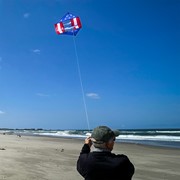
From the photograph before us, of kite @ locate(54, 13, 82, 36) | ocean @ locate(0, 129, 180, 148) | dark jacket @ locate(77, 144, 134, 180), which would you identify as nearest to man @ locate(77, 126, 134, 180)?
dark jacket @ locate(77, 144, 134, 180)

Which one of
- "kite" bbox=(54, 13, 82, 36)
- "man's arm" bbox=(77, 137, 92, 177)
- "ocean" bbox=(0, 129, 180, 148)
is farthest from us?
"ocean" bbox=(0, 129, 180, 148)

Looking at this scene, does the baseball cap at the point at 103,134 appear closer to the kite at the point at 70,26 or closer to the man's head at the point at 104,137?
the man's head at the point at 104,137

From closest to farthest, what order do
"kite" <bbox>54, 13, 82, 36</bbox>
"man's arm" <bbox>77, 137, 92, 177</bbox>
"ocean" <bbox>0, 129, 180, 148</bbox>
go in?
"man's arm" <bbox>77, 137, 92, 177</bbox> → "kite" <bbox>54, 13, 82, 36</bbox> → "ocean" <bbox>0, 129, 180, 148</bbox>

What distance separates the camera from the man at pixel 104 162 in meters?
2.87

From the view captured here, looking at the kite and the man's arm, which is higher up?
the kite

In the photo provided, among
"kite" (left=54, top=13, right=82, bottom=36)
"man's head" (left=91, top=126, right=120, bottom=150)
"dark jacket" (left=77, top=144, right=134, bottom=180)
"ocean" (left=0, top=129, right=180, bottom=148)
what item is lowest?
"ocean" (left=0, top=129, right=180, bottom=148)

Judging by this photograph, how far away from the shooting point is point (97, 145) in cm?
298

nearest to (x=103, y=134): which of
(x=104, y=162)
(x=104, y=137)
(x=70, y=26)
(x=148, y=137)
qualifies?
(x=104, y=137)

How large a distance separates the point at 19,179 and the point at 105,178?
527cm

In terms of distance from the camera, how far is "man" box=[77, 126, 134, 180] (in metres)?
2.87

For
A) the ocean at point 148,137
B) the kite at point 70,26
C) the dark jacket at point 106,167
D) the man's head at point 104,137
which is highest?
the kite at point 70,26

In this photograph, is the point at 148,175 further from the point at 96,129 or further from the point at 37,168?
the point at 96,129

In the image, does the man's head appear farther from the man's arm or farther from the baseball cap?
the man's arm

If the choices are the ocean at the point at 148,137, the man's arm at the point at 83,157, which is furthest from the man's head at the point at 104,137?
the ocean at the point at 148,137
